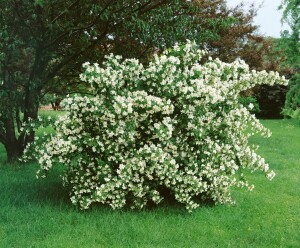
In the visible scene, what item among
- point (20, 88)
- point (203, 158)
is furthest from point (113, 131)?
point (20, 88)

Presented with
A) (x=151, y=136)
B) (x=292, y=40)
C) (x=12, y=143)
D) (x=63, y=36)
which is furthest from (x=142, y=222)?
(x=292, y=40)

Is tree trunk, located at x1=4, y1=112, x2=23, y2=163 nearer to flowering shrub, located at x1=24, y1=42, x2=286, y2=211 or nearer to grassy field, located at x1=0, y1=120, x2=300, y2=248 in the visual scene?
grassy field, located at x1=0, y1=120, x2=300, y2=248

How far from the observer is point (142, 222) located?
6648mm

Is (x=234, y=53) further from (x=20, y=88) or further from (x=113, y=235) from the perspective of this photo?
(x=113, y=235)

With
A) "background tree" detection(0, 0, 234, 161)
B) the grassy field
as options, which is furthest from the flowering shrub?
"background tree" detection(0, 0, 234, 161)

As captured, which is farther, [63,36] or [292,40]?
[292,40]

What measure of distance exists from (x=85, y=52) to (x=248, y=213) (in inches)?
200

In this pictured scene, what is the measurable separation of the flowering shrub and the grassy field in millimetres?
297

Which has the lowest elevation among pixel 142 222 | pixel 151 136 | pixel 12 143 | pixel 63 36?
pixel 142 222

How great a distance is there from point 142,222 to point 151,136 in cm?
149

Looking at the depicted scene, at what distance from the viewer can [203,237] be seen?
245 inches

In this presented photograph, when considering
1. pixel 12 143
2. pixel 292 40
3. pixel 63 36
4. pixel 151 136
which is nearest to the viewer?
pixel 151 136

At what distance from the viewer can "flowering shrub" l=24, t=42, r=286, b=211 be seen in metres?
6.97

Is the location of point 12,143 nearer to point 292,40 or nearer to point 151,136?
point 151,136
